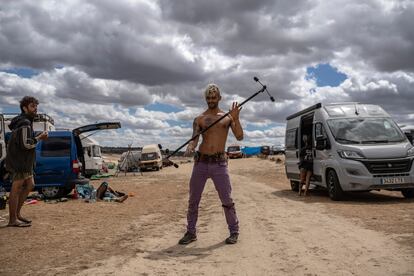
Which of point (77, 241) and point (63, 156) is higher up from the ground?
point (63, 156)

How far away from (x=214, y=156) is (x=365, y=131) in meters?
6.73

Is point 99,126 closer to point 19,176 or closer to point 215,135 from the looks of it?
point 19,176

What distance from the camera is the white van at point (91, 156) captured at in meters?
27.7

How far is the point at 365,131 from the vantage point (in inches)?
454

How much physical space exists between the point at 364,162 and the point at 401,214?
2.30m

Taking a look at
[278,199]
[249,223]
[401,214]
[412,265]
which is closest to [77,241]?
[249,223]

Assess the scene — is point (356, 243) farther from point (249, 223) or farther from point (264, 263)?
point (249, 223)

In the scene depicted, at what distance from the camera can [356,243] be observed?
588 centimetres

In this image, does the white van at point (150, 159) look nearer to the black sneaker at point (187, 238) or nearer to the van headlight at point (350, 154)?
the van headlight at point (350, 154)

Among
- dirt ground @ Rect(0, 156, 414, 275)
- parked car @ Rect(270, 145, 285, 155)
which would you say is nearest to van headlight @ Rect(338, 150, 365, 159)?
dirt ground @ Rect(0, 156, 414, 275)

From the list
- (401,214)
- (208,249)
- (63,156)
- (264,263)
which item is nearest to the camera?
(264,263)

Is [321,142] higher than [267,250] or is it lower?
higher

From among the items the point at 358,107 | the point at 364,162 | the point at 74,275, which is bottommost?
the point at 74,275

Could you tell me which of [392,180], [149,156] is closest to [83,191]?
[392,180]
